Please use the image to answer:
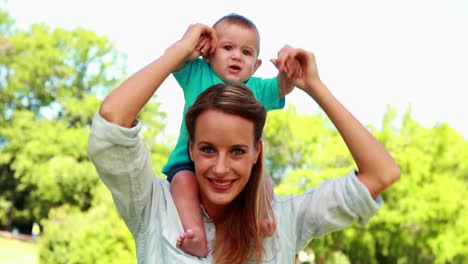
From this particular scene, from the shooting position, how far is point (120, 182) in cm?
198

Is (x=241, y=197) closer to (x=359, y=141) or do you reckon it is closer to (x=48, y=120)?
(x=359, y=141)

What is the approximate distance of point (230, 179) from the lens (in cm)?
211

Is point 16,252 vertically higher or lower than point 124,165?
lower

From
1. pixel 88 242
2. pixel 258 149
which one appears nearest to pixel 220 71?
pixel 258 149

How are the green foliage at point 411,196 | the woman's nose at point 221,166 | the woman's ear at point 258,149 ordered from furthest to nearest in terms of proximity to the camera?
1. the green foliage at point 411,196
2. the woman's ear at point 258,149
3. the woman's nose at point 221,166

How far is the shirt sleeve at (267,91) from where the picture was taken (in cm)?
276

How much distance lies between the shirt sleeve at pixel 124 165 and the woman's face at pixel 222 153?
0.19 meters

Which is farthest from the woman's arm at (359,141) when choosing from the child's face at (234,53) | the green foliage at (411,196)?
the green foliage at (411,196)

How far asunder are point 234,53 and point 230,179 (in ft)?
2.52

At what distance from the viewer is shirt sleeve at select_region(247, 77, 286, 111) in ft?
9.04

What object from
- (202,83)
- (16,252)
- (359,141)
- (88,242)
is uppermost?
(202,83)

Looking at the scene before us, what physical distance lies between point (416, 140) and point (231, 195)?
66.3ft

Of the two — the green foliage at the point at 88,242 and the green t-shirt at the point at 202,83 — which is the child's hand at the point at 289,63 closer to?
the green t-shirt at the point at 202,83

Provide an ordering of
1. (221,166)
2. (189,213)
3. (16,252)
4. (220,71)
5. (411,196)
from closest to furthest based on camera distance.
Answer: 1. (221,166)
2. (189,213)
3. (220,71)
4. (411,196)
5. (16,252)
